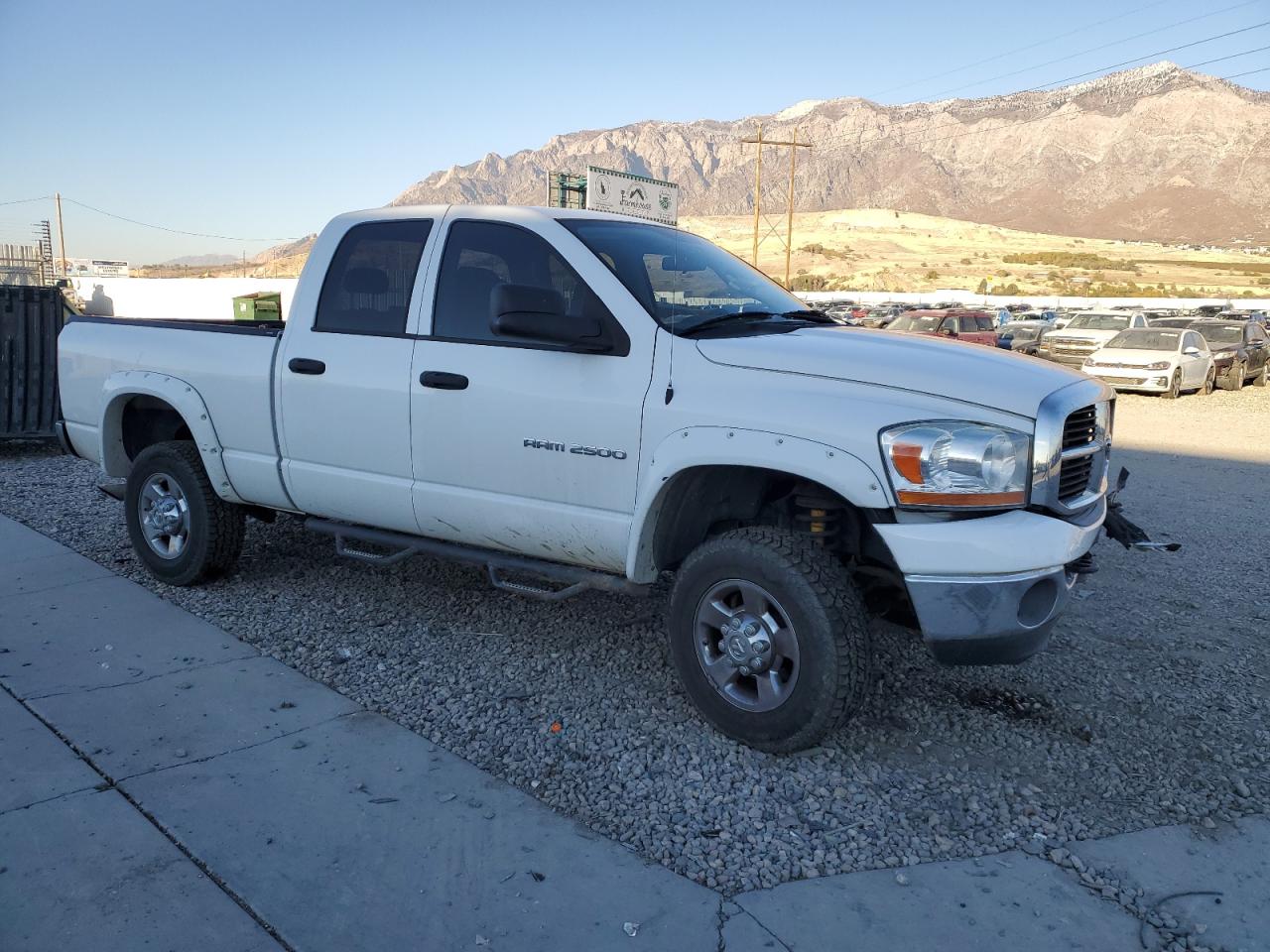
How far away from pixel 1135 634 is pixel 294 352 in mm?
4601

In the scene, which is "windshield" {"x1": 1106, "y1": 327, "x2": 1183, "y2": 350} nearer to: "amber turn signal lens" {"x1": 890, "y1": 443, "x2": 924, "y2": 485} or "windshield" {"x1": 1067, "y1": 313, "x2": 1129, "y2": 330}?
"windshield" {"x1": 1067, "y1": 313, "x2": 1129, "y2": 330}

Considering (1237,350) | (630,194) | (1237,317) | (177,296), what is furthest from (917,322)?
(177,296)

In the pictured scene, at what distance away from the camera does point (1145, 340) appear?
21641 millimetres

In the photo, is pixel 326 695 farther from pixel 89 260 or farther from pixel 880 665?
pixel 89 260

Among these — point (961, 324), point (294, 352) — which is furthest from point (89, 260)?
point (294, 352)

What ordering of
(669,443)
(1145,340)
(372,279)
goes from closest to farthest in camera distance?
(669,443) < (372,279) < (1145,340)

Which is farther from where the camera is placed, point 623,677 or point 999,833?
point 623,677

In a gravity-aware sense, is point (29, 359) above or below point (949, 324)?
below

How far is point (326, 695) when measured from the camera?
444 centimetres

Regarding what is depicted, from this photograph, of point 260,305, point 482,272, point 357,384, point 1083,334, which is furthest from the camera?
point 1083,334

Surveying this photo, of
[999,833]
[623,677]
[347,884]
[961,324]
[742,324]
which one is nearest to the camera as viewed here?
[347,884]

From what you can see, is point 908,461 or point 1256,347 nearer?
point 908,461

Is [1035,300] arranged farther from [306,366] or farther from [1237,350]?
[306,366]

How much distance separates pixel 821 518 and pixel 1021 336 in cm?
3166
